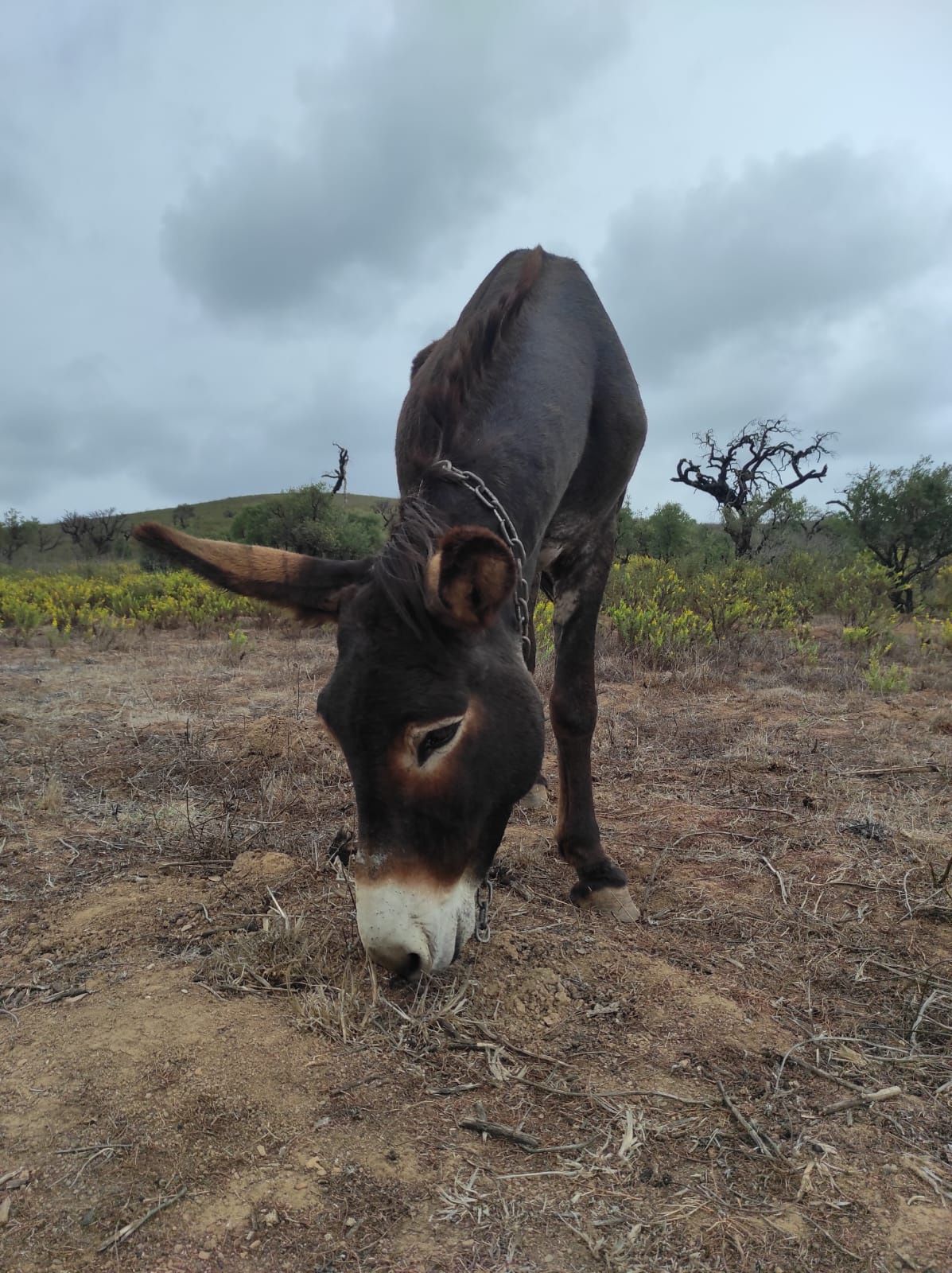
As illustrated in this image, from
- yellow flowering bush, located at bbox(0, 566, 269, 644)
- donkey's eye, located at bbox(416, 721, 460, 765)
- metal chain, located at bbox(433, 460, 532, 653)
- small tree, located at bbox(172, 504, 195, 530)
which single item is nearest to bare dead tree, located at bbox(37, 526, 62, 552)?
small tree, located at bbox(172, 504, 195, 530)

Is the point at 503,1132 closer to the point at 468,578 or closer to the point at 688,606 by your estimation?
the point at 468,578

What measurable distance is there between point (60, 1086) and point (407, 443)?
2349mm

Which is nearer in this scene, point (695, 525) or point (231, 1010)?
point (231, 1010)

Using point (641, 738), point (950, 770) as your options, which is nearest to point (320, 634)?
point (641, 738)

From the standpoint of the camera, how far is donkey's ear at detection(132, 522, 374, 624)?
7.45 ft

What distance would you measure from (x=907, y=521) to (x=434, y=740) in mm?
15544

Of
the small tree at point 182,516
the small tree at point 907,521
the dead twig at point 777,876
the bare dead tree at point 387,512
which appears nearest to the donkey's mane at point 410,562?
the bare dead tree at point 387,512

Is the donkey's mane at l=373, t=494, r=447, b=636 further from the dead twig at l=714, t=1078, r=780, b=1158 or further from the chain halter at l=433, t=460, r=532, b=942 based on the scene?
the dead twig at l=714, t=1078, r=780, b=1158

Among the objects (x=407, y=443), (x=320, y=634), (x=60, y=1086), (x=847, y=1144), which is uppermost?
(x=407, y=443)

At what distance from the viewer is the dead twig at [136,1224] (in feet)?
4.87

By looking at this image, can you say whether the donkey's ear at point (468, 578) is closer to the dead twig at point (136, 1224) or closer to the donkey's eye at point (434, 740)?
the donkey's eye at point (434, 740)

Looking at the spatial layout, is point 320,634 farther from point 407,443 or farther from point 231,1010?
point 231,1010

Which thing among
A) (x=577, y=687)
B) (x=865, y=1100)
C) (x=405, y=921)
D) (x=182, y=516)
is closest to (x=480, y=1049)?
(x=405, y=921)

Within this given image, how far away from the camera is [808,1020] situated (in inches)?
92.5
